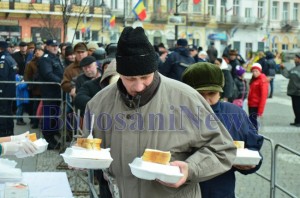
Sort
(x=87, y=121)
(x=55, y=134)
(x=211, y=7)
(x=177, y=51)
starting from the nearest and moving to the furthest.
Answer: (x=87, y=121) → (x=55, y=134) → (x=177, y=51) → (x=211, y=7)

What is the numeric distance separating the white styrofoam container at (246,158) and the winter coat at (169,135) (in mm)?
585

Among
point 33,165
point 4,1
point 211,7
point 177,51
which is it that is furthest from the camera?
point 211,7

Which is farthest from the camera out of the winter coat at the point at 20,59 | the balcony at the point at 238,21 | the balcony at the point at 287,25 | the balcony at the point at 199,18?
the balcony at the point at 287,25

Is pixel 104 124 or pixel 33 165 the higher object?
pixel 104 124

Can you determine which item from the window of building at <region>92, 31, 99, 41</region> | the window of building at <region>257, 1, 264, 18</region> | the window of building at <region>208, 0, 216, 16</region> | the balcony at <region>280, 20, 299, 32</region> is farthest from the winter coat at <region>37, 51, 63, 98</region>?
the balcony at <region>280, 20, 299, 32</region>

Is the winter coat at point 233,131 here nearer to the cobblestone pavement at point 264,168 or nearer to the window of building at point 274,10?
the cobblestone pavement at point 264,168

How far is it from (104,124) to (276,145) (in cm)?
200

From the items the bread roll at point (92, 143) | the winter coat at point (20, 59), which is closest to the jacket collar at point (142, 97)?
the bread roll at point (92, 143)

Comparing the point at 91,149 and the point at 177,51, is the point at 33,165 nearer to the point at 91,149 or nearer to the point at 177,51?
the point at 177,51

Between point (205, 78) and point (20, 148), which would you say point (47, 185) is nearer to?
point (20, 148)

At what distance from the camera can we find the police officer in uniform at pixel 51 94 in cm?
911

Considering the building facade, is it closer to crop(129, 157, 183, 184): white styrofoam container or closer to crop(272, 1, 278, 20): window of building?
crop(272, 1, 278, 20): window of building

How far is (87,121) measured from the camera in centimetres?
297

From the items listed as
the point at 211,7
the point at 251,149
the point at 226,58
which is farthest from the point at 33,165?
the point at 211,7
